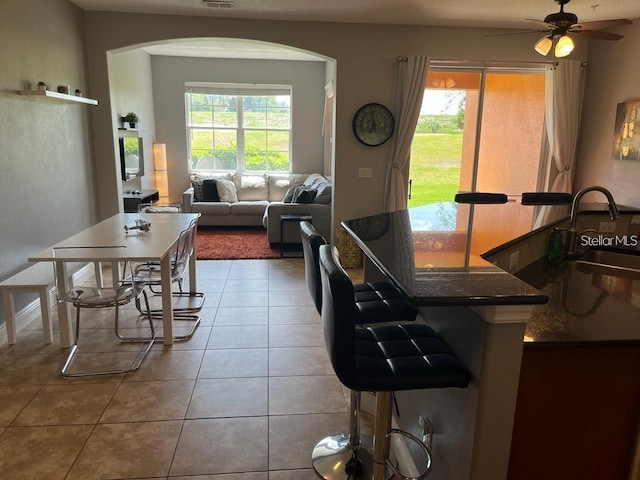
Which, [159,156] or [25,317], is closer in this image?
[25,317]

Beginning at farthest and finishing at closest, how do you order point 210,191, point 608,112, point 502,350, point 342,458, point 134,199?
point 210,191 → point 134,199 → point 608,112 → point 342,458 → point 502,350

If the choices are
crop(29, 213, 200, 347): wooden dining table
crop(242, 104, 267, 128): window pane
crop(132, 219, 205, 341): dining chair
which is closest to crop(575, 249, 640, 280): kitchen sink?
crop(29, 213, 200, 347): wooden dining table

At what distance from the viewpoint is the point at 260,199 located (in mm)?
7754

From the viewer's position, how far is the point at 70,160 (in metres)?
4.34

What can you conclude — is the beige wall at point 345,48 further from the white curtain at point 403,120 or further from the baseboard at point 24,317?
the baseboard at point 24,317

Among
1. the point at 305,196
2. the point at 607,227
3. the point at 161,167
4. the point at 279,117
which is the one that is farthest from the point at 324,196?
the point at 607,227

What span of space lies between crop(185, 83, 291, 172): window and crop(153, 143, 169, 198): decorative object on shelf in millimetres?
479

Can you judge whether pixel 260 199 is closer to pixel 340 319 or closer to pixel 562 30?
pixel 562 30

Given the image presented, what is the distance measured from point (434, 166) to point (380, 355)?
4.25 m

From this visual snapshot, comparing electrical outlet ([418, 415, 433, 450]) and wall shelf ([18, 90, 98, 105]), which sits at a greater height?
wall shelf ([18, 90, 98, 105])

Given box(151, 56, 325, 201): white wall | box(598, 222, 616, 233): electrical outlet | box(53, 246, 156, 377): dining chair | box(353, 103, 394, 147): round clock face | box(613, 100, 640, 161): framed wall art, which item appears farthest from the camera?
box(151, 56, 325, 201): white wall

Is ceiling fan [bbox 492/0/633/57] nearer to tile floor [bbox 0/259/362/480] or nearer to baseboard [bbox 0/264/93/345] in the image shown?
tile floor [bbox 0/259/362/480]

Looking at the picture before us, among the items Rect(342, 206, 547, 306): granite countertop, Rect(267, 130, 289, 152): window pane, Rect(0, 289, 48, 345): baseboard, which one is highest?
Rect(267, 130, 289, 152): window pane

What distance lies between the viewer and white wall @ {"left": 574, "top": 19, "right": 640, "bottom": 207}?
4.59 meters
